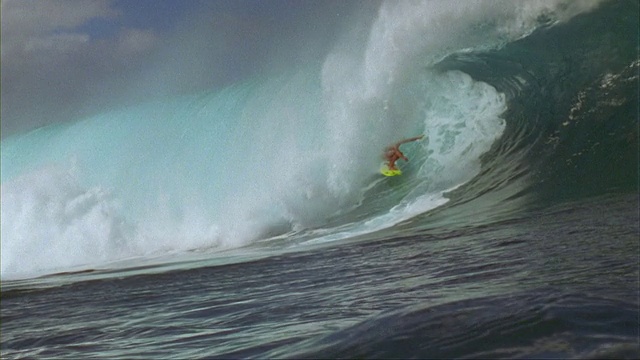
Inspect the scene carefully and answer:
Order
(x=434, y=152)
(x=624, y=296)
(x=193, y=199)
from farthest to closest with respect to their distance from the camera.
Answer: (x=193, y=199)
(x=434, y=152)
(x=624, y=296)

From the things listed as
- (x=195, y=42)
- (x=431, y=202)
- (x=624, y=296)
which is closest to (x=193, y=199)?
(x=195, y=42)

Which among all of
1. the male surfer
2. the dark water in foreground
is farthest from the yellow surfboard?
the dark water in foreground

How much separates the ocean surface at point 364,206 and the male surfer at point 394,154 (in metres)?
0.06

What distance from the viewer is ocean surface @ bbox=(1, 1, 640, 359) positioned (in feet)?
5.27

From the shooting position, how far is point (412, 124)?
14.9 feet

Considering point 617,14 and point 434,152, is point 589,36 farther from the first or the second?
point 434,152

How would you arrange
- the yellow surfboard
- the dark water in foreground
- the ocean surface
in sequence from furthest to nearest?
the yellow surfboard, the ocean surface, the dark water in foreground

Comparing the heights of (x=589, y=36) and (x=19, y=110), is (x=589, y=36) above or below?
below

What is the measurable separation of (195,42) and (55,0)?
1.16 m

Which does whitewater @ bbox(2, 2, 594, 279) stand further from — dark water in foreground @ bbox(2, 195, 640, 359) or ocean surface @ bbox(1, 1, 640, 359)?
dark water in foreground @ bbox(2, 195, 640, 359)

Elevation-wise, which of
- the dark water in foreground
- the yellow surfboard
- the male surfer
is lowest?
the dark water in foreground

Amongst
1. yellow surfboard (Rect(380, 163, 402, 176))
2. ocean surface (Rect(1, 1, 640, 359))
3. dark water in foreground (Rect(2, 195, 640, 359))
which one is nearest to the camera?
dark water in foreground (Rect(2, 195, 640, 359))

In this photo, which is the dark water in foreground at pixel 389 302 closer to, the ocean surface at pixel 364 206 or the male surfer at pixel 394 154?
the ocean surface at pixel 364 206

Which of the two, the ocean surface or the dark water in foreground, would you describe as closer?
the dark water in foreground
